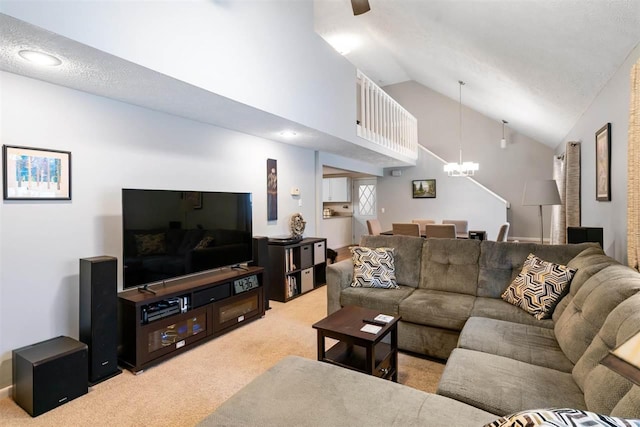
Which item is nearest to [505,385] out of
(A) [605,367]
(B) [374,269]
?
(A) [605,367]

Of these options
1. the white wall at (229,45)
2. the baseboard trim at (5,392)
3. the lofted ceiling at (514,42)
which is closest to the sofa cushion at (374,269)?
the white wall at (229,45)

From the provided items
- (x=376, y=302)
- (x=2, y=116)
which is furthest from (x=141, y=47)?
(x=376, y=302)

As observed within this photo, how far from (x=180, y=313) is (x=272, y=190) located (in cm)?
225

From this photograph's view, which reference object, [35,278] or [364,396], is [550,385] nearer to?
[364,396]

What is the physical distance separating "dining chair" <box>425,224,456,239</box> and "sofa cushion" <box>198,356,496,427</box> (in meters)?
4.16

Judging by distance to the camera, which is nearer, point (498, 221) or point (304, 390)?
point (304, 390)

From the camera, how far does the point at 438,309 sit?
2662 millimetres

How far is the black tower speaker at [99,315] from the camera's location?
7.89 ft

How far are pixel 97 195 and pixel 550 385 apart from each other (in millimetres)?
3317

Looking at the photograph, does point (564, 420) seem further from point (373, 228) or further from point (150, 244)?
point (373, 228)

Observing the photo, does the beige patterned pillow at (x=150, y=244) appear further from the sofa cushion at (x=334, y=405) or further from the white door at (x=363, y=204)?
the white door at (x=363, y=204)

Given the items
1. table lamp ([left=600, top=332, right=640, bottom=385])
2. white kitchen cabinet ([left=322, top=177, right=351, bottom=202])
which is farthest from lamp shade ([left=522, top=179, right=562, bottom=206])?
white kitchen cabinet ([left=322, top=177, right=351, bottom=202])

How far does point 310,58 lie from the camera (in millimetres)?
3732

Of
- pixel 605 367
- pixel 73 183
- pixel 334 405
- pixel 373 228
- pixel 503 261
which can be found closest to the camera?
pixel 605 367
